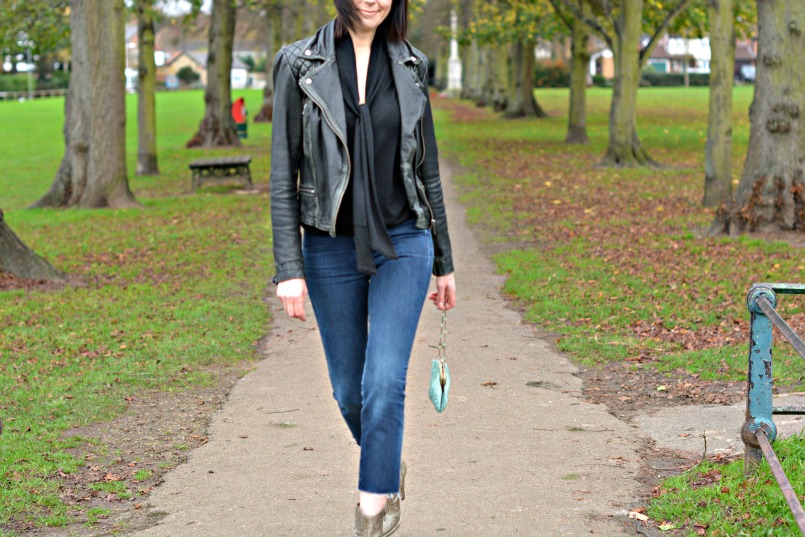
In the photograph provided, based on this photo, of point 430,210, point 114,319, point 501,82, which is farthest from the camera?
point 501,82

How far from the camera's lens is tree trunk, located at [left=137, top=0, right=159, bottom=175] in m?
23.4

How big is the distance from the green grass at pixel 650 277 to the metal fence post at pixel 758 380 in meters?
0.13

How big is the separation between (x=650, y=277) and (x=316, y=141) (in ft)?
24.7

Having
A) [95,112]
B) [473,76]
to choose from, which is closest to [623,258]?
[95,112]

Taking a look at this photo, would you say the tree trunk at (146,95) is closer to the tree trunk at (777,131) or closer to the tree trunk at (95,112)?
the tree trunk at (95,112)

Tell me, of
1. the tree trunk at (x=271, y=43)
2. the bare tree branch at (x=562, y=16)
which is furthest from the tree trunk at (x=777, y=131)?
the tree trunk at (x=271, y=43)

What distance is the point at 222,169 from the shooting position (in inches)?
830

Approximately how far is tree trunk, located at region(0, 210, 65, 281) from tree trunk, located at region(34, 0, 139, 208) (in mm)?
6256

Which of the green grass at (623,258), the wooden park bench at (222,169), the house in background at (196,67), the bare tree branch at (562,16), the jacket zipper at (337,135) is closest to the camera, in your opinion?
the jacket zipper at (337,135)

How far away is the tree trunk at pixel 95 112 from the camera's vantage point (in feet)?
55.9

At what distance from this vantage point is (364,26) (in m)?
3.91

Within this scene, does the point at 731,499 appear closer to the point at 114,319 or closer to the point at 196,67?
the point at 114,319

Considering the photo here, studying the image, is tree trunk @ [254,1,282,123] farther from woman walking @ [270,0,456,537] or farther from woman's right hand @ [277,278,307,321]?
woman's right hand @ [277,278,307,321]

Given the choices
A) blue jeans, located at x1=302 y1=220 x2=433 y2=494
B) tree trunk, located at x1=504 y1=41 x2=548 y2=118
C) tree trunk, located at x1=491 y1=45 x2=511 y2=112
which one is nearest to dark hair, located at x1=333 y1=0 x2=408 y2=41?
blue jeans, located at x1=302 y1=220 x2=433 y2=494
